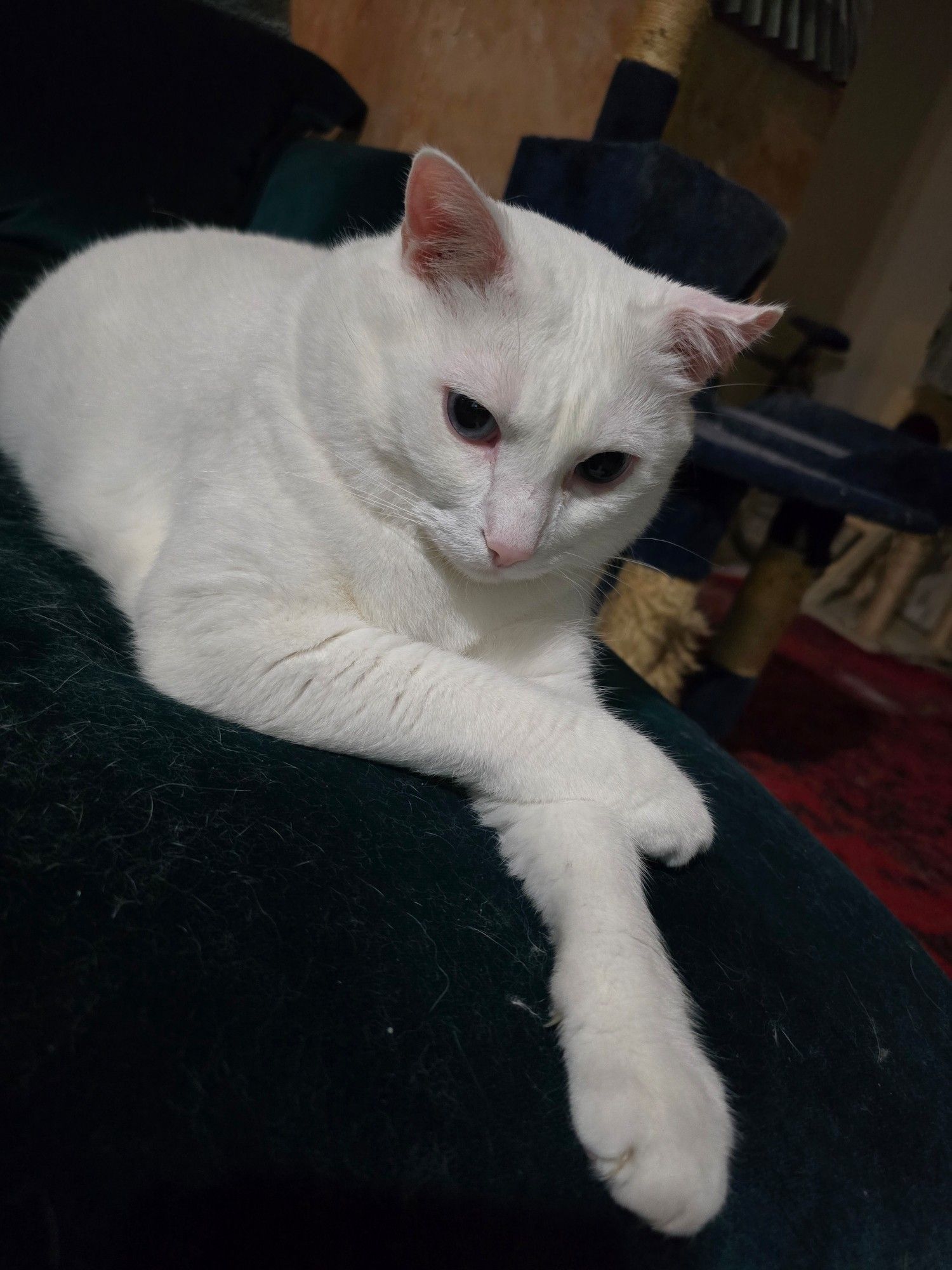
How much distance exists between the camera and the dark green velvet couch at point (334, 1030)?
1.63 feet

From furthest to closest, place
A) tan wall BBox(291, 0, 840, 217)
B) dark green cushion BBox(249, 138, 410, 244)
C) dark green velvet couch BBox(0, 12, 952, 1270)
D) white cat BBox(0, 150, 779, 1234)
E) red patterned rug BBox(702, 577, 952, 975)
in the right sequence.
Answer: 1. red patterned rug BBox(702, 577, 952, 975)
2. dark green cushion BBox(249, 138, 410, 244)
3. tan wall BBox(291, 0, 840, 217)
4. white cat BBox(0, 150, 779, 1234)
5. dark green velvet couch BBox(0, 12, 952, 1270)

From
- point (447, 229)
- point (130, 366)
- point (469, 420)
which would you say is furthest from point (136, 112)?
point (469, 420)

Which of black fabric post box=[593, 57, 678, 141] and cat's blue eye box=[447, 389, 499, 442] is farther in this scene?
black fabric post box=[593, 57, 678, 141]

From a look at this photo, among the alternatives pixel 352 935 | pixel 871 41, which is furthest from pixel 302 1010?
pixel 871 41

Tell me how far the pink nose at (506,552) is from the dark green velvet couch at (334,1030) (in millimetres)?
275

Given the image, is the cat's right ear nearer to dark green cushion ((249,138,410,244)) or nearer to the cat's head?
the cat's head

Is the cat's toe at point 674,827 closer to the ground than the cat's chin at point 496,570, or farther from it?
closer to the ground

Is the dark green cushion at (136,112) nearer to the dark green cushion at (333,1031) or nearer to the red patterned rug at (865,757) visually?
the dark green cushion at (333,1031)

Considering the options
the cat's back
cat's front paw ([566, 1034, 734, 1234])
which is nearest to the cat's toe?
cat's front paw ([566, 1034, 734, 1234])

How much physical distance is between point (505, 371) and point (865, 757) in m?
2.65

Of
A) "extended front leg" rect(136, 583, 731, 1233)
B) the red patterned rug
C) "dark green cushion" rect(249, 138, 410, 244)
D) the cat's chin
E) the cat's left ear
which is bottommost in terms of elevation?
the red patterned rug

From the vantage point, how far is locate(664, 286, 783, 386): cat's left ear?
2.99 feet

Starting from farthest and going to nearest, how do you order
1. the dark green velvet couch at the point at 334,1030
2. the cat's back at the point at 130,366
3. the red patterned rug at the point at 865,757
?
the red patterned rug at the point at 865,757, the cat's back at the point at 130,366, the dark green velvet couch at the point at 334,1030

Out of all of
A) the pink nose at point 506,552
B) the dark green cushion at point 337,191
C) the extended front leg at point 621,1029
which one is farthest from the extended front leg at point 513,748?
the dark green cushion at point 337,191
